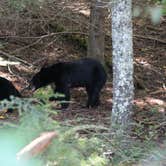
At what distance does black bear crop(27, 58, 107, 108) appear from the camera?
976 cm

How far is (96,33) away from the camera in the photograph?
11.0m

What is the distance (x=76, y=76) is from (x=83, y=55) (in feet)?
9.57

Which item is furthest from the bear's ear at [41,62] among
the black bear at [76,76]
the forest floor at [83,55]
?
the black bear at [76,76]

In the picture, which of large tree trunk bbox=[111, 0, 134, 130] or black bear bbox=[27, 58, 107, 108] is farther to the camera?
black bear bbox=[27, 58, 107, 108]

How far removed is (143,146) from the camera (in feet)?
19.7

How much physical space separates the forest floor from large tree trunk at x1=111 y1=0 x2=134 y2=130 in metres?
1.11

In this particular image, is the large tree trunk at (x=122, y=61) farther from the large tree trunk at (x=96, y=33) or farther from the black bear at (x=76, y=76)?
the large tree trunk at (x=96, y=33)

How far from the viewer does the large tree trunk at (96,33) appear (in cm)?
1073

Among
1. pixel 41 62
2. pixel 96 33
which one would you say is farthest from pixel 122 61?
pixel 41 62

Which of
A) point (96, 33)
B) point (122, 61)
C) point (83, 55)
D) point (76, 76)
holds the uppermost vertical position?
point (122, 61)

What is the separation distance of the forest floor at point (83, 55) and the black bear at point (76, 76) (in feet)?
1.17

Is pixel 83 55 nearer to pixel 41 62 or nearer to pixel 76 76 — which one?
pixel 41 62

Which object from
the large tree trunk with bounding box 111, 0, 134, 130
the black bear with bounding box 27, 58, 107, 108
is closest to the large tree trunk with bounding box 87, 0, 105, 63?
the black bear with bounding box 27, 58, 107, 108

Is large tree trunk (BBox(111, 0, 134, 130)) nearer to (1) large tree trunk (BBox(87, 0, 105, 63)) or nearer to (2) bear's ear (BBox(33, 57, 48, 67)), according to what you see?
(1) large tree trunk (BBox(87, 0, 105, 63))
